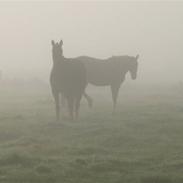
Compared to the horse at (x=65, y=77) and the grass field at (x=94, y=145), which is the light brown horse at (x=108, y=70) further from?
the horse at (x=65, y=77)

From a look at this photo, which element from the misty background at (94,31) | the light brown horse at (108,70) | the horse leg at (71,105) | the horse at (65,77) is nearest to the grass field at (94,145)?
the horse leg at (71,105)

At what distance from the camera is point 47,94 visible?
97.1 feet

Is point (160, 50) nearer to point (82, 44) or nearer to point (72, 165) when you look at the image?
point (82, 44)

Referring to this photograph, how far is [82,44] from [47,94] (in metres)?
47.6

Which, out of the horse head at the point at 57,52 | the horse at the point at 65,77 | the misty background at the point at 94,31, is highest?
the horse head at the point at 57,52

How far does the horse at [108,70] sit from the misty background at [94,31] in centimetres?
2778

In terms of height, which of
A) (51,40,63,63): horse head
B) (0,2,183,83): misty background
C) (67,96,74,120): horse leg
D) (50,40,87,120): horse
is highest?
(51,40,63,63): horse head

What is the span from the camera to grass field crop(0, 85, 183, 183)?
38.6 ft

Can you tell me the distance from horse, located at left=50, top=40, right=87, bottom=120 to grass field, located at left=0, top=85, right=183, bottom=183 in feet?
2.82

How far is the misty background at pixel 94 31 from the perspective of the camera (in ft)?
220

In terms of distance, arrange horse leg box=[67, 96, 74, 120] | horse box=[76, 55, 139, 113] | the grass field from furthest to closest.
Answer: horse box=[76, 55, 139, 113]
horse leg box=[67, 96, 74, 120]
the grass field

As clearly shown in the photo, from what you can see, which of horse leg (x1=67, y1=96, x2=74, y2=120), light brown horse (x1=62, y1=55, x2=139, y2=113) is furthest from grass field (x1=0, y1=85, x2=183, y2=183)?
light brown horse (x1=62, y1=55, x2=139, y2=113)

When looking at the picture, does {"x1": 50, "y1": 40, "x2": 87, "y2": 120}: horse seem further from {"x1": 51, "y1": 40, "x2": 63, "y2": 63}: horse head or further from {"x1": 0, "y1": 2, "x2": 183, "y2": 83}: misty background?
{"x1": 0, "y1": 2, "x2": 183, "y2": 83}: misty background

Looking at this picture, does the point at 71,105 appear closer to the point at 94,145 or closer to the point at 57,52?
the point at 57,52
